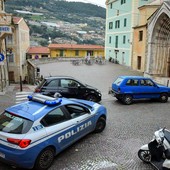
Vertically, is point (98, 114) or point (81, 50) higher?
point (81, 50)

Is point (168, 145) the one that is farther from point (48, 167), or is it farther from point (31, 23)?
point (31, 23)

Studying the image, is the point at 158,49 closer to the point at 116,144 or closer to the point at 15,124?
the point at 116,144

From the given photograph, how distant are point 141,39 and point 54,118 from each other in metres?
24.3

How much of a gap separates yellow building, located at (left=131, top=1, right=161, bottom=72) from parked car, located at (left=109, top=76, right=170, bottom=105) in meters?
14.8

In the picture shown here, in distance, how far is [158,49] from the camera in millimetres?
22953

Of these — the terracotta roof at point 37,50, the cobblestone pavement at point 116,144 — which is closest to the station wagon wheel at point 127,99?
the cobblestone pavement at point 116,144

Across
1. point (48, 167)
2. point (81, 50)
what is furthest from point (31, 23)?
point (48, 167)

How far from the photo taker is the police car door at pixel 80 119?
628 centimetres

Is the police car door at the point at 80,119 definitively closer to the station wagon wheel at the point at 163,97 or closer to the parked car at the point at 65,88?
the parked car at the point at 65,88

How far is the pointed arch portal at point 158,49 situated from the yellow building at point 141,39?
3838 mm

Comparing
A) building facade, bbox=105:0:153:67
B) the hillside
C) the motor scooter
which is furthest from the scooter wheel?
the hillside

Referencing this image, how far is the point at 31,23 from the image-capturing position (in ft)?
317

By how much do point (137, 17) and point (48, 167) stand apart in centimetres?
3089

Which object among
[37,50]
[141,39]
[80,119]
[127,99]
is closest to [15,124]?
[80,119]
